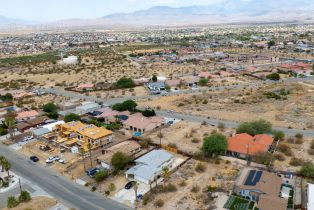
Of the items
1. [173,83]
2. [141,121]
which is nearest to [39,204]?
[141,121]

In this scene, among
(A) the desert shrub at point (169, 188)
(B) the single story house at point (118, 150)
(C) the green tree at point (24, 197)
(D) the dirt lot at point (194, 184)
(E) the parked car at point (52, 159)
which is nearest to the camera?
(D) the dirt lot at point (194, 184)

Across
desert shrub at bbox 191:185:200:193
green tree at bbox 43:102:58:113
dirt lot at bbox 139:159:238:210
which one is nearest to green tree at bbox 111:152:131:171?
dirt lot at bbox 139:159:238:210

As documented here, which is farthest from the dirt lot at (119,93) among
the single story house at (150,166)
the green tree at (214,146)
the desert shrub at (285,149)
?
the desert shrub at (285,149)

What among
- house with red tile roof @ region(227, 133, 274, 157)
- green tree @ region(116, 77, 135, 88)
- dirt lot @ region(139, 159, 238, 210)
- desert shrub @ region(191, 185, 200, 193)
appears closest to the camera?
dirt lot @ region(139, 159, 238, 210)

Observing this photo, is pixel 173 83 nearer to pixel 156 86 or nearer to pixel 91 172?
pixel 156 86

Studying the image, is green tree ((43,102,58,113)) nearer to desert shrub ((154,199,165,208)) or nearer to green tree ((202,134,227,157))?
green tree ((202,134,227,157))

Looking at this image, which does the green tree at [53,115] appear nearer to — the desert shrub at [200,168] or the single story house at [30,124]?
the single story house at [30,124]
